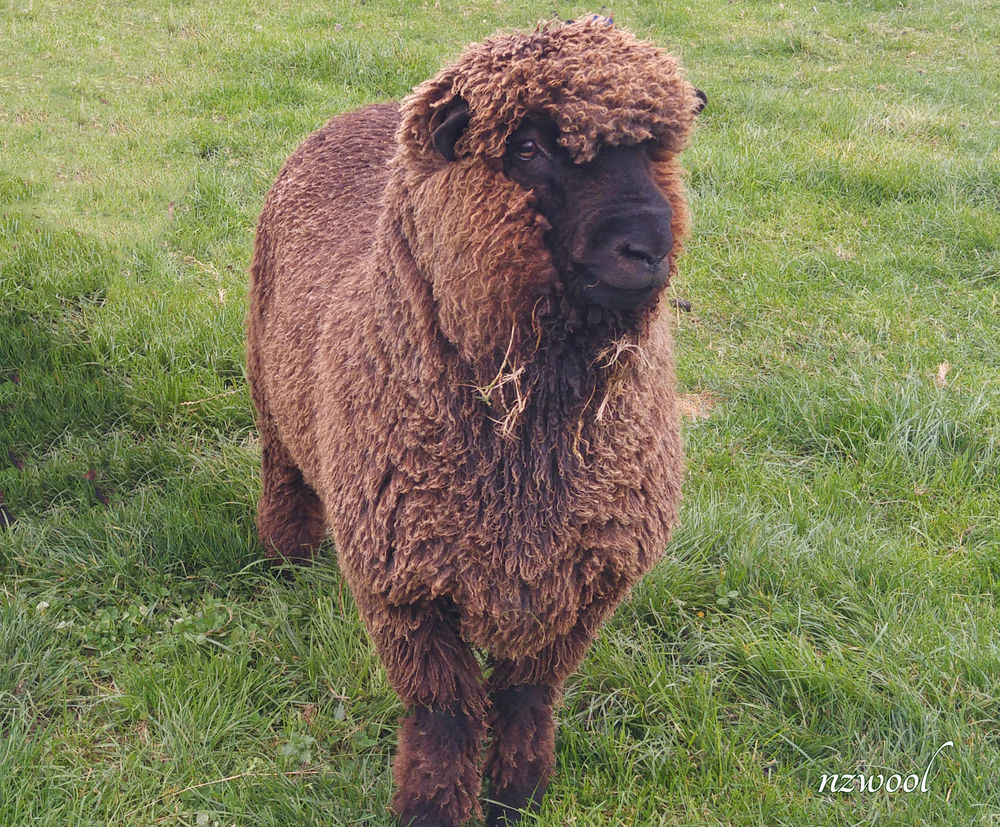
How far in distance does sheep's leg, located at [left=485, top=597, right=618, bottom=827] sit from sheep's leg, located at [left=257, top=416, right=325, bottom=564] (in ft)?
4.35

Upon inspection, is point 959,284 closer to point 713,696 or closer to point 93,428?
point 713,696

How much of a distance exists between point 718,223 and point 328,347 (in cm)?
407

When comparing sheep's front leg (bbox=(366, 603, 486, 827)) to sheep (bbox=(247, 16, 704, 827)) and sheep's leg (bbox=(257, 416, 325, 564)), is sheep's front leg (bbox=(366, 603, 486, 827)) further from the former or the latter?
sheep's leg (bbox=(257, 416, 325, 564))

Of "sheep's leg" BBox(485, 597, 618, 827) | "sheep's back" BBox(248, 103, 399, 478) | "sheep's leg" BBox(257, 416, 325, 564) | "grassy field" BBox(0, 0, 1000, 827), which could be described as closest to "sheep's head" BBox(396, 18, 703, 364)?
"sheep's back" BBox(248, 103, 399, 478)

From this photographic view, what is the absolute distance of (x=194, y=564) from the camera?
392cm

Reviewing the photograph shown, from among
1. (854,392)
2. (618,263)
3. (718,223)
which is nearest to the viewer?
(618,263)

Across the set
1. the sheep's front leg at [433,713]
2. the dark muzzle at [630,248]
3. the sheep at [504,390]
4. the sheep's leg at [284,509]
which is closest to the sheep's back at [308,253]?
the sheep at [504,390]

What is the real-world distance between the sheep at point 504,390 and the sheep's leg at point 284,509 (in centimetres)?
79

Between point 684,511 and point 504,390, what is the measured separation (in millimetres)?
1854

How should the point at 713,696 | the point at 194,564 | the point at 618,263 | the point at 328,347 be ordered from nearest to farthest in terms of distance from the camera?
the point at 618,263, the point at 328,347, the point at 713,696, the point at 194,564

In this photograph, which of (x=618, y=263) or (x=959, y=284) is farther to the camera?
(x=959, y=284)

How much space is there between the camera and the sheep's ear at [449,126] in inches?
82.8

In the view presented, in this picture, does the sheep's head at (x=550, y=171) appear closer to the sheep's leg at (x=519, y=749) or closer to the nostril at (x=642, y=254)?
the nostril at (x=642, y=254)

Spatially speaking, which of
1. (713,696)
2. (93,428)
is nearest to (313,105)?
(93,428)
